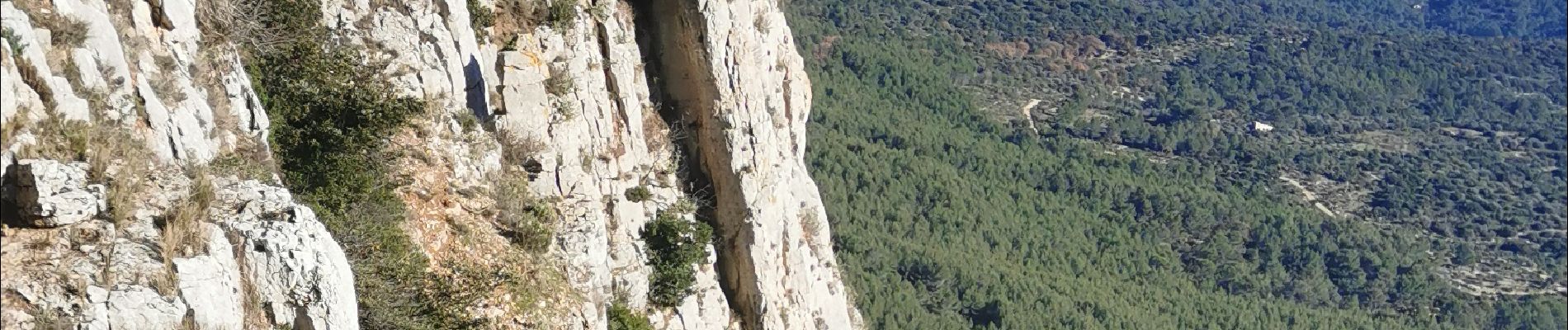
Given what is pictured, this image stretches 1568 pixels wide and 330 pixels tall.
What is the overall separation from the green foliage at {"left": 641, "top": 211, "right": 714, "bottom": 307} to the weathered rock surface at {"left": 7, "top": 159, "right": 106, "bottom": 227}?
869 cm

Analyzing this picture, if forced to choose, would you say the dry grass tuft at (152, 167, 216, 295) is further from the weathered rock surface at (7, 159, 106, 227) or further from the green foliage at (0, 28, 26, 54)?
the green foliage at (0, 28, 26, 54)

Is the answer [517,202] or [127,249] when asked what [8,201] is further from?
[517,202]

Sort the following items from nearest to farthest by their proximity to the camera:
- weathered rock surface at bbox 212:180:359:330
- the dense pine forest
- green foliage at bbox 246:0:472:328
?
weathered rock surface at bbox 212:180:359:330 → green foliage at bbox 246:0:472:328 → the dense pine forest

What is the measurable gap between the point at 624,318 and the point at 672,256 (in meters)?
1.45

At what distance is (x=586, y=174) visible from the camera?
14906mm

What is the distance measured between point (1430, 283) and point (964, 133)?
2406cm

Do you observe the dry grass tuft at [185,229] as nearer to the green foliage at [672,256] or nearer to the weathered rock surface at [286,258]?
the weathered rock surface at [286,258]

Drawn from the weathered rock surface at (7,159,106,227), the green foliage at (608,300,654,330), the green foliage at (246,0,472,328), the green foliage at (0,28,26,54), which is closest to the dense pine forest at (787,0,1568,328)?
the green foliage at (608,300,654,330)

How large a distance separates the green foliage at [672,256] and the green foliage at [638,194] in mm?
299

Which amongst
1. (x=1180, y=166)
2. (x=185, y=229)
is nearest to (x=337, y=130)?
(x=185, y=229)

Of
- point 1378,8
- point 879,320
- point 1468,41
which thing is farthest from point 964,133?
point 1378,8

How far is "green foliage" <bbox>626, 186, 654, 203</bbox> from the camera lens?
16047mm

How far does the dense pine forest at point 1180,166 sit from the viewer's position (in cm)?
5078

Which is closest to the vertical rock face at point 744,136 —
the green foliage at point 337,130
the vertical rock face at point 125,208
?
the green foliage at point 337,130
